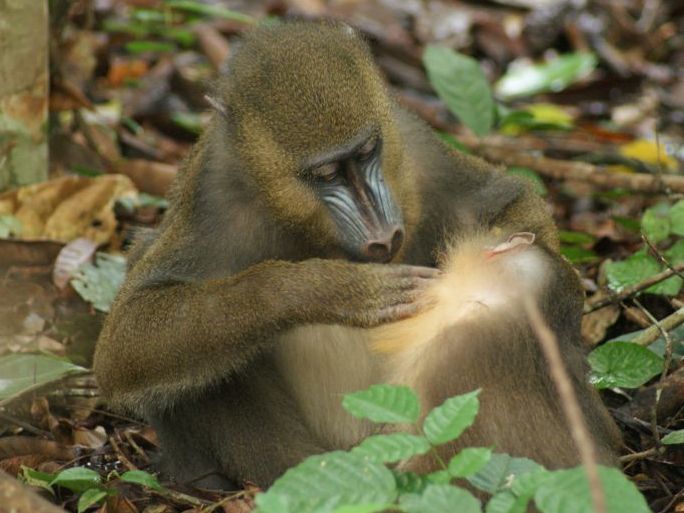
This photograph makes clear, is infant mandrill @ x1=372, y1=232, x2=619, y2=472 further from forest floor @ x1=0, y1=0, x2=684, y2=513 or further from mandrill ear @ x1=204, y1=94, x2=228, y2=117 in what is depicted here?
mandrill ear @ x1=204, y1=94, x2=228, y2=117

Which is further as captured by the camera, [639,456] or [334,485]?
[639,456]

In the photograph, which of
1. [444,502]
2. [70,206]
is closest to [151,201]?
[70,206]

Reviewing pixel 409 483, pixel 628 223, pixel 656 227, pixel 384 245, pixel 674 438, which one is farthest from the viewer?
pixel 628 223

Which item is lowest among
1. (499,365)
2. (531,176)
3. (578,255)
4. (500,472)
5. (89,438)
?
(89,438)

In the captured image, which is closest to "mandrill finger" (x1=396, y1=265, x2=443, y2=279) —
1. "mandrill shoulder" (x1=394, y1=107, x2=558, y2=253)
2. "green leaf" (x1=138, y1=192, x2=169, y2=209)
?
"mandrill shoulder" (x1=394, y1=107, x2=558, y2=253)

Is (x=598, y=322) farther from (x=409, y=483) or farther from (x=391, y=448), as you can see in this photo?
(x=391, y=448)

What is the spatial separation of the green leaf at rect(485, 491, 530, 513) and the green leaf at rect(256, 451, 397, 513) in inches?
10.1

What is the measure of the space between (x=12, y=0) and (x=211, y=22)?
471cm

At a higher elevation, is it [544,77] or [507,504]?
[507,504]

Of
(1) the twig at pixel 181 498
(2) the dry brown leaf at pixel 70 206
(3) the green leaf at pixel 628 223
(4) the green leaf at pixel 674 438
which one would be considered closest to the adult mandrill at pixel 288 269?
(1) the twig at pixel 181 498

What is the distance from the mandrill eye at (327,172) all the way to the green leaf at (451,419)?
1.27 metres

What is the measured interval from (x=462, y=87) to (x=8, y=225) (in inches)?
104

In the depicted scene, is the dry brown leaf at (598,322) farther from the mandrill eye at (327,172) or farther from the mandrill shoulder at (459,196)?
the mandrill eye at (327,172)

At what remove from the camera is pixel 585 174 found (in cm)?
692
